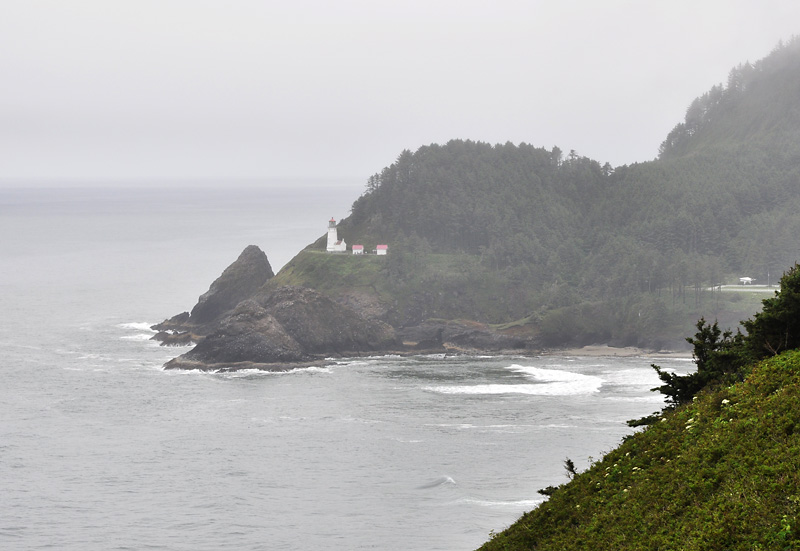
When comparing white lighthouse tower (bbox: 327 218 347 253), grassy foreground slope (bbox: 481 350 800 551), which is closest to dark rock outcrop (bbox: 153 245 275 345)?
white lighthouse tower (bbox: 327 218 347 253)

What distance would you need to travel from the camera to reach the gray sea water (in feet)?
171

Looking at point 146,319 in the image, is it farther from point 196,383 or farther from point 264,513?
point 264,513

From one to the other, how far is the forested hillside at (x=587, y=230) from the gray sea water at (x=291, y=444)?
16414 mm

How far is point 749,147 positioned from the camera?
169 meters

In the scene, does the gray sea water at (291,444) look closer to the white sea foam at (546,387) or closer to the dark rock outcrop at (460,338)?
the white sea foam at (546,387)

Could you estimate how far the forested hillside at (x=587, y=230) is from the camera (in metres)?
119

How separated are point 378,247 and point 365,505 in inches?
3178

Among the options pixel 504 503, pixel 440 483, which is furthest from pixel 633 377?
pixel 504 503

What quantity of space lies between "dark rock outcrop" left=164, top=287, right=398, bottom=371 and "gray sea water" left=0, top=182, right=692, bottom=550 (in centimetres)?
415

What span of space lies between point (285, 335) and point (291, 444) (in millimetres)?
35247

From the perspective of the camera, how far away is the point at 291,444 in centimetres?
6981

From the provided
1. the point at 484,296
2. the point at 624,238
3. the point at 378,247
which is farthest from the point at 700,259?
the point at 378,247

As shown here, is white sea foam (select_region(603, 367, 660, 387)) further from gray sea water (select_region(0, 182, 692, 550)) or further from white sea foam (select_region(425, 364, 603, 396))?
white sea foam (select_region(425, 364, 603, 396))

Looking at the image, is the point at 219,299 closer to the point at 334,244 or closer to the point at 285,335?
the point at 334,244
